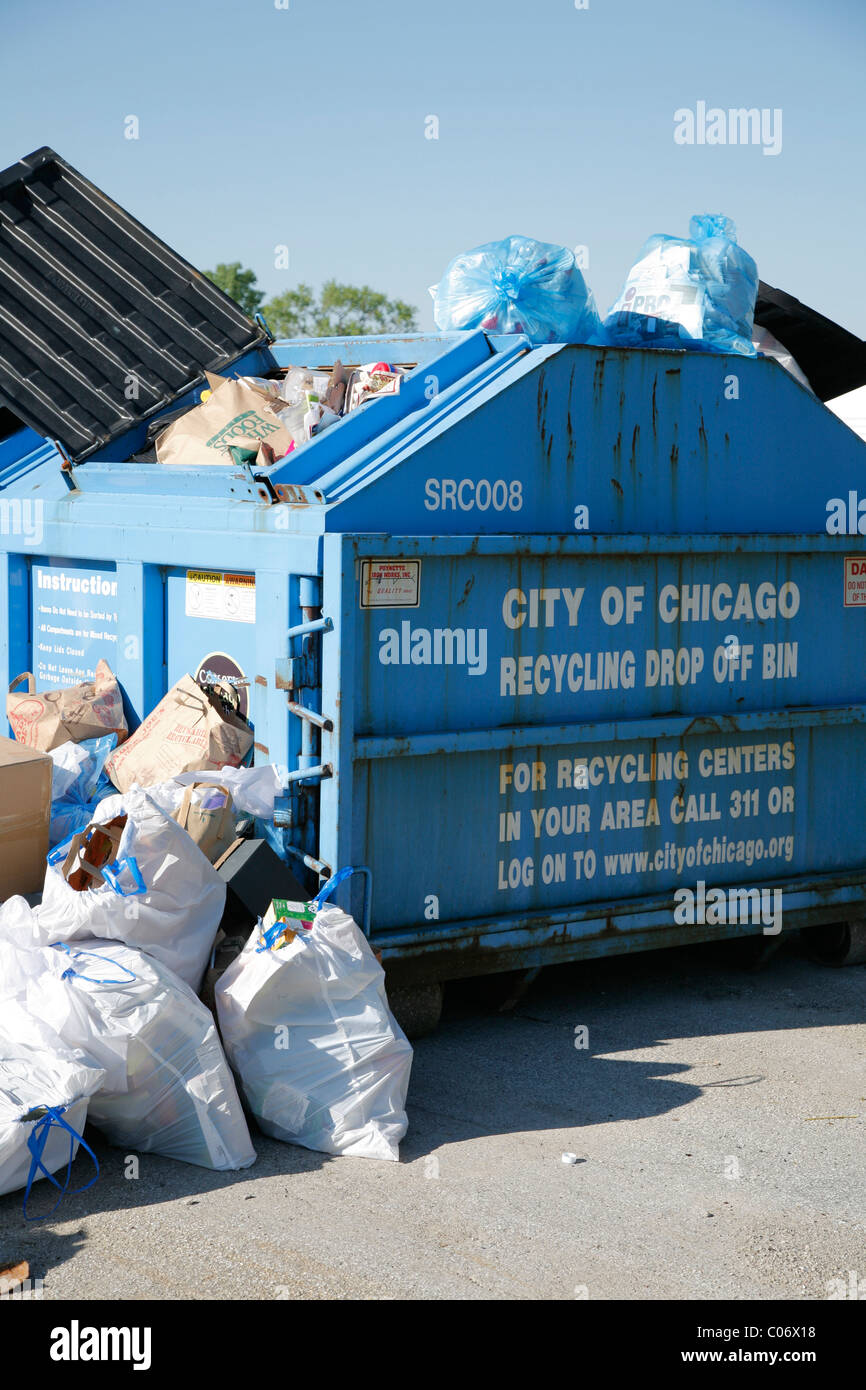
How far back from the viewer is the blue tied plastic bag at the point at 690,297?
4758mm

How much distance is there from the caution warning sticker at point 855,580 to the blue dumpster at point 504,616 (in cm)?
1

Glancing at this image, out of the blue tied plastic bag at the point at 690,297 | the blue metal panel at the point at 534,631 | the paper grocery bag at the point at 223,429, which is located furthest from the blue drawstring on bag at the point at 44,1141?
the blue tied plastic bag at the point at 690,297

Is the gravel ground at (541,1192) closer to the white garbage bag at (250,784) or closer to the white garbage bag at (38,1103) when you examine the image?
the white garbage bag at (38,1103)

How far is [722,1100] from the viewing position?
3820mm

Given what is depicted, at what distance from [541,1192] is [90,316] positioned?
12.6 ft

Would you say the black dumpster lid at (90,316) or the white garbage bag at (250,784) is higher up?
the black dumpster lid at (90,316)

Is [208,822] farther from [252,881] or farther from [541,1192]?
[541,1192]

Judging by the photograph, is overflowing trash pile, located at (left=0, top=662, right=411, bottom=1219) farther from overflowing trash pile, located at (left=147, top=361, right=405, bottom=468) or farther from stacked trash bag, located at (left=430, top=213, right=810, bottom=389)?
stacked trash bag, located at (left=430, top=213, right=810, bottom=389)

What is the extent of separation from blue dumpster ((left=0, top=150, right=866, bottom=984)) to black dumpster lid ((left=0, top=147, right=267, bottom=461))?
2 cm

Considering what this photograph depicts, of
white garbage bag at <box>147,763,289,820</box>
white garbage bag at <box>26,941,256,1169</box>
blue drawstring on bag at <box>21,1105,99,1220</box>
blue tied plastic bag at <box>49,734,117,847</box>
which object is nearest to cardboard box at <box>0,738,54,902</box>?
blue tied plastic bag at <box>49,734,117,847</box>

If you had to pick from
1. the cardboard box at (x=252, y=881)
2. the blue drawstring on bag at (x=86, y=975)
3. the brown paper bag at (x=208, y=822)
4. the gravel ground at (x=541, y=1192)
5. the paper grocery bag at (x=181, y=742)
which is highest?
the paper grocery bag at (x=181, y=742)

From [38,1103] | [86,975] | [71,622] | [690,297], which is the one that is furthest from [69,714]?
[690,297]

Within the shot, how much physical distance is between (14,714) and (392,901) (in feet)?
5.14

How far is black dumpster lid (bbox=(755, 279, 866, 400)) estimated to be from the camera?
574 cm
